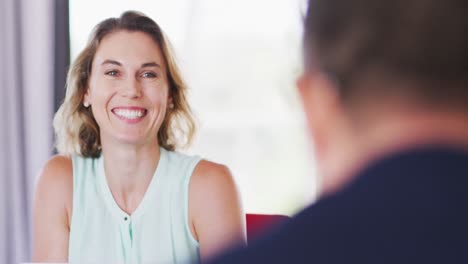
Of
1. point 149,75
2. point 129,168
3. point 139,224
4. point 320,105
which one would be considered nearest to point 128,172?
point 129,168

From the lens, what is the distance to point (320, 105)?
0.40 m

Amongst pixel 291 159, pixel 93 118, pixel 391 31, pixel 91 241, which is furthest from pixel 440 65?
pixel 291 159

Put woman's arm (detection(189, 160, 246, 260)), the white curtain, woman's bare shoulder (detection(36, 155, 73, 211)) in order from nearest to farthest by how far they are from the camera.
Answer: woman's arm (detection(189, 160, 246, 260))
woman's bare shoulder (detection(36, 155, 73, 211))
the white curtain

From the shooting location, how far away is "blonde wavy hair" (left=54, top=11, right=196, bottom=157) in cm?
180

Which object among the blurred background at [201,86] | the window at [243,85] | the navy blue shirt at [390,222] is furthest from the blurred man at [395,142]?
the window at [243,85]

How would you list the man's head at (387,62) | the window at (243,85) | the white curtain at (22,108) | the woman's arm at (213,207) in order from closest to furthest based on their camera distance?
1. the man's head at (387,62)
2. the woman's arm at (213,207)
3. the white curtain at (22,108)
4. the window at (243,85)

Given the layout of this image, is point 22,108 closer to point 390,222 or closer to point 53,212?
point 53,212

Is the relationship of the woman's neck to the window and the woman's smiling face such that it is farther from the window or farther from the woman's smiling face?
the window

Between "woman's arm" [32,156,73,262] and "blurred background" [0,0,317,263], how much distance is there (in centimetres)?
77

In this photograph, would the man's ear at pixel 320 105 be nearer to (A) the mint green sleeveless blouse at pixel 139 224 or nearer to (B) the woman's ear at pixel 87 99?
(A) the mint green sleeveless blouse at pixel 139 224

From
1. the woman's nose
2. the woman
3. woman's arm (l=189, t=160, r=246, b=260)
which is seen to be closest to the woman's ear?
the woman

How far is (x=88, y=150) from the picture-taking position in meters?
1.87

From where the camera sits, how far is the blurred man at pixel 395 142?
0.37 metres

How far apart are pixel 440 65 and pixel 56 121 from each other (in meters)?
1.65
